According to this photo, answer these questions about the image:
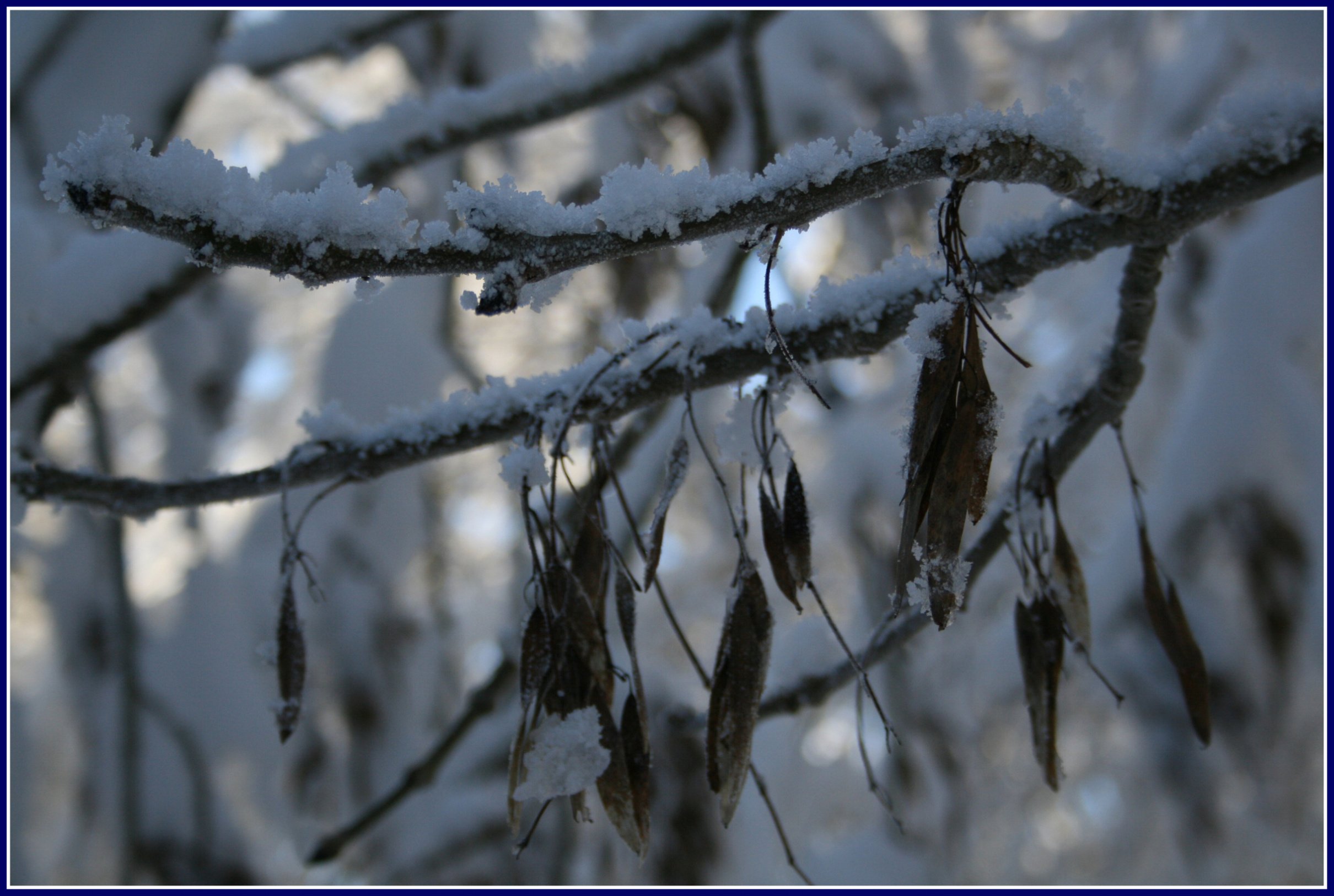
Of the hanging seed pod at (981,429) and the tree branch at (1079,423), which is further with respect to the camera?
the tree branch at (1079,423)

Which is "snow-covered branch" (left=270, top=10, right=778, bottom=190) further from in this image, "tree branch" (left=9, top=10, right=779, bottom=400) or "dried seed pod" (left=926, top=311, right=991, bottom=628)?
"dried seed pod" (left=926, top=311, right=991, bottom=628)

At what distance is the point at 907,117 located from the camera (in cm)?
175

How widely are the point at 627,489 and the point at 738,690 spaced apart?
0.78 m

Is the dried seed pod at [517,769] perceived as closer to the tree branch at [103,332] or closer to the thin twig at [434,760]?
the thin twig at [434,760]

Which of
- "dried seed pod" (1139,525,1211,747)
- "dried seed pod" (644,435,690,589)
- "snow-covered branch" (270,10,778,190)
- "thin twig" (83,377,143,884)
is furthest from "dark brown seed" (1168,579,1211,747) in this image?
"thin twig" (83,377,143,884)

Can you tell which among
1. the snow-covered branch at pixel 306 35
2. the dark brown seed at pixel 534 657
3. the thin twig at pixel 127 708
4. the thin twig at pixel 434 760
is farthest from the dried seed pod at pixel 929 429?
the thin twig at pixel 127 708

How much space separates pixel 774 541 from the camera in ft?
1.73

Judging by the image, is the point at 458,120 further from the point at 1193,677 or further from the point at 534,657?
the point at 1193,677

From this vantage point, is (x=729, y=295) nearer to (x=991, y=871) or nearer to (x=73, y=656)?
(x=73, y=656)

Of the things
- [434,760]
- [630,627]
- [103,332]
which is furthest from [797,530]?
[103,332]

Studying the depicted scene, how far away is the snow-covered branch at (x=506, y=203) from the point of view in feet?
1.13

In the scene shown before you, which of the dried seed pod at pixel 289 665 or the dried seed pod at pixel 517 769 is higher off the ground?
the dried seed pod at pixel 289 665

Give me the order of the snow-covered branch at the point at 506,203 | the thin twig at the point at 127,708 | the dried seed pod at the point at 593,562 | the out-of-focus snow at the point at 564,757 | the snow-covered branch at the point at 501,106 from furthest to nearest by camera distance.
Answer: the thin twig at the point at 127,708
the snow-covered branch at the point at 501,106
the dried seed pod at the point at 593,562
the out-of-focus snow at the point at 564,757
the snow-covered branch at the point at 506,203

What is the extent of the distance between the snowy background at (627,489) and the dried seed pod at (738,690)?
27cm
